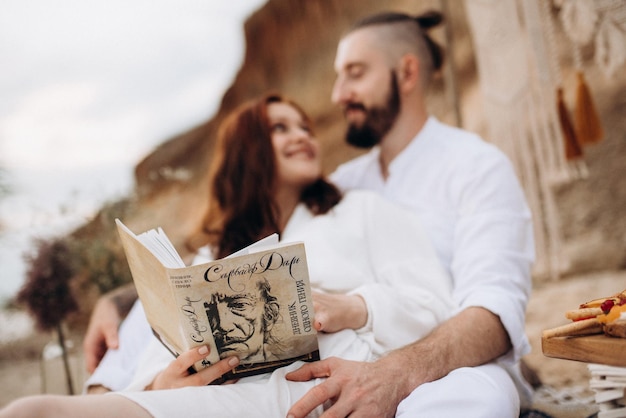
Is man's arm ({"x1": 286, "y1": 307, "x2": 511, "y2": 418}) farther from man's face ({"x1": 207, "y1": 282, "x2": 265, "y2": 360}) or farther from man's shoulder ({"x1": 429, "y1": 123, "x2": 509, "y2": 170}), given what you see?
man's shoulder ({"x1": 429, "y1": 123, "x2": 509, "y2": 170})

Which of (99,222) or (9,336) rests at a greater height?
(99,222)

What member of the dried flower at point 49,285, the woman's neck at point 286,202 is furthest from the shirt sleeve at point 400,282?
the dried flower at point 49,285

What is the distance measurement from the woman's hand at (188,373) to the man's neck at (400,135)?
1.33m

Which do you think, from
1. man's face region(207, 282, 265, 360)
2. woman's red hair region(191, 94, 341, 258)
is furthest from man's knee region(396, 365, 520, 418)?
woman's red hair region(191, 94, 341, 258)

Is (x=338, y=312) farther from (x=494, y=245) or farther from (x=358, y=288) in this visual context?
(x=494, y=245)

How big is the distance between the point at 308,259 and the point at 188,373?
1.85 feet

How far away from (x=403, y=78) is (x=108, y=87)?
1588 millimetres

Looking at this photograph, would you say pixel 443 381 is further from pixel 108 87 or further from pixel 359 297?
pixel 108 87

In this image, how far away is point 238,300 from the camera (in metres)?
1.52

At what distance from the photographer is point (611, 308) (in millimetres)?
1347

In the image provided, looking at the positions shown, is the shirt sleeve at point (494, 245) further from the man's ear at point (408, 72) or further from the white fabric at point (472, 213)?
the man's ear at point (408, 72)

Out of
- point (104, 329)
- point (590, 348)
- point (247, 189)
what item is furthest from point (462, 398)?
point (104, 329)

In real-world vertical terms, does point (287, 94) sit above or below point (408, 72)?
above

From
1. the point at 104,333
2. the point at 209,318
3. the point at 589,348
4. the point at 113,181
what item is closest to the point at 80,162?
the point at 113,181
